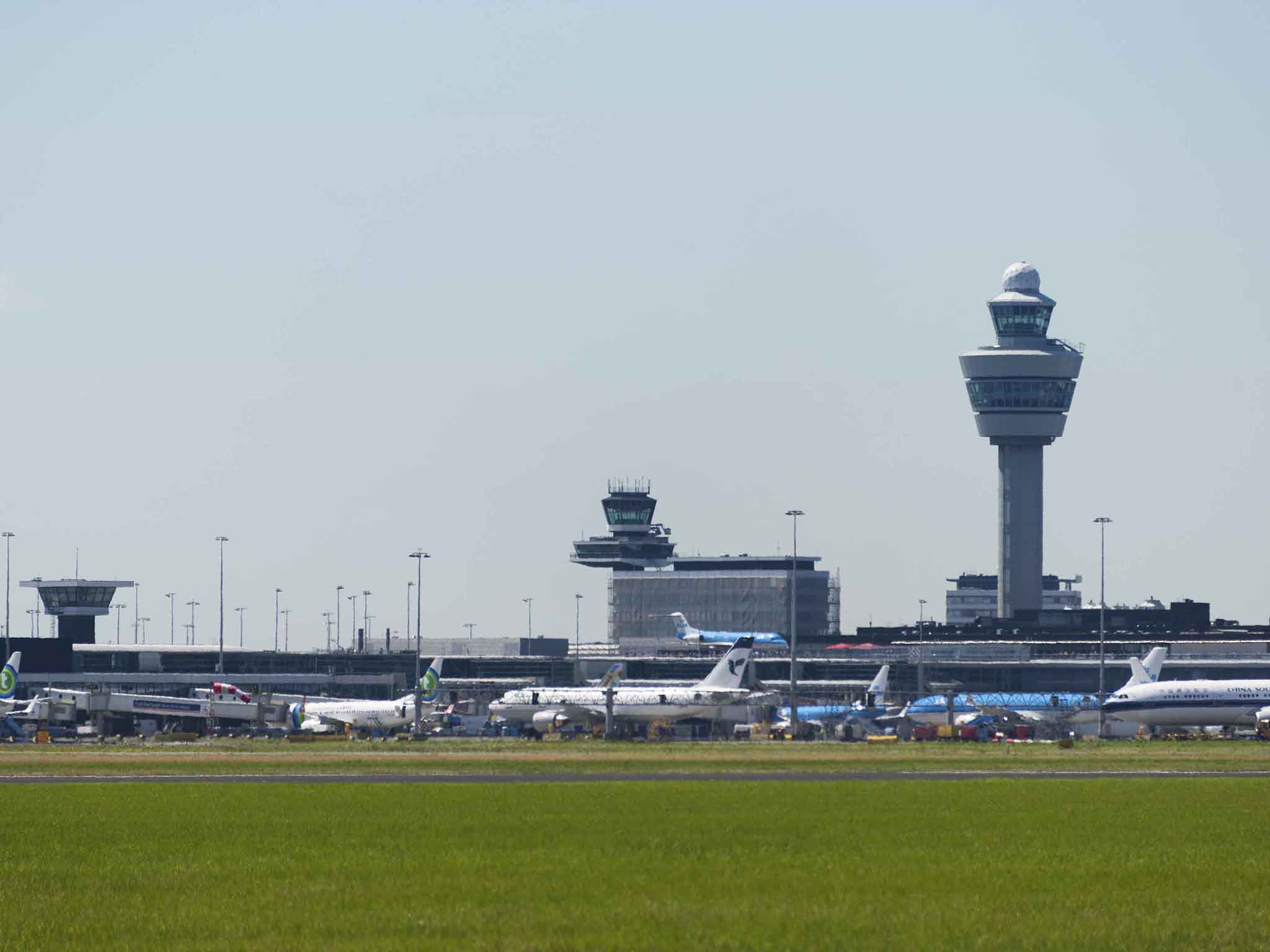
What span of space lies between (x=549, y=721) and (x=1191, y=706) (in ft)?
173

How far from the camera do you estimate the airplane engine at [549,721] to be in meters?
169

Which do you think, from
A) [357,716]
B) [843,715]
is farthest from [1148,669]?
[357,716]

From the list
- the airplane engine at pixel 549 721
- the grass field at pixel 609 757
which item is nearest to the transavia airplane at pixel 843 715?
the airplane engine at pixel 549 721

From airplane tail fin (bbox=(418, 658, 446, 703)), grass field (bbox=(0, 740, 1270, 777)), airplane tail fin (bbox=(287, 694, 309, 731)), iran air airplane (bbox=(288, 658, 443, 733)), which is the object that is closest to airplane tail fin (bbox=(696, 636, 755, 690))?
airplane tail fin (bbox=(418, 658, 446, 703))

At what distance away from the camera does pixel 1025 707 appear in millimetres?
192875

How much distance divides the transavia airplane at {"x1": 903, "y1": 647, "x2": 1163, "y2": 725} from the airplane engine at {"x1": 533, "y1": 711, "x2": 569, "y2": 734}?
29365 millimetres

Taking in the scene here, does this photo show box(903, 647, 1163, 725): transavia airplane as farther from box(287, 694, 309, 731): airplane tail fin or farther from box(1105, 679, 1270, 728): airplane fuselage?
box(287, 694, 309, 731): airplane tail fin

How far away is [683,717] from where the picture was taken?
171750 millimetres

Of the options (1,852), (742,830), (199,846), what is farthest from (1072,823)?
(1,852)

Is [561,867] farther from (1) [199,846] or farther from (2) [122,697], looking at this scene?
(2) [122,697]

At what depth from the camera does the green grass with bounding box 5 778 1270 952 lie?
2825 centimetres

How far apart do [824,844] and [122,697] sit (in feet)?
475

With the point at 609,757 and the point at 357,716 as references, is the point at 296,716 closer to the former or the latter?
the point at 357,716

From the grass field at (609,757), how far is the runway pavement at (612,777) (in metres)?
2.67
